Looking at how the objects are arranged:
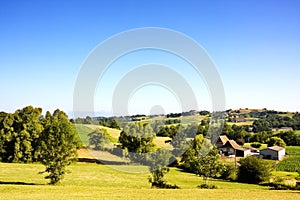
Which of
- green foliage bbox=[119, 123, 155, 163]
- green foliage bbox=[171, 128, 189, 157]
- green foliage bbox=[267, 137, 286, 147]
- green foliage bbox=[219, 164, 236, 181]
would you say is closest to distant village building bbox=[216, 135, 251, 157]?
green foliage bbox=[267, 137, 286, 147]

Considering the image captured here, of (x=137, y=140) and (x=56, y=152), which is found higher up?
(x=137, y=140)

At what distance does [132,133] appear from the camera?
52.7 metres

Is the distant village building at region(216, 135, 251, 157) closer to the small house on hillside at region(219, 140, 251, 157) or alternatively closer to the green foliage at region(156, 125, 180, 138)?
the small house on hillside at region(219, 140, 251, 157)

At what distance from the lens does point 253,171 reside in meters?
44.8

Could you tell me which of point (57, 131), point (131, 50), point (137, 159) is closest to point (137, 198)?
point (131, 50)

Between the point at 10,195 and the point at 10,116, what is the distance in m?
37.8

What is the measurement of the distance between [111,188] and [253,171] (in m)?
23.8

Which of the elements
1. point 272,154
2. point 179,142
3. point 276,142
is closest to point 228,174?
point 179,142

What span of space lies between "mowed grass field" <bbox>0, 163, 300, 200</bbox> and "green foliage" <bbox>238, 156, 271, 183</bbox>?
3.53 m

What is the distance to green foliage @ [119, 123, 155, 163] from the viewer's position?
49156mm

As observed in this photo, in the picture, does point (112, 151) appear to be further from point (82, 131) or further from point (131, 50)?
point (131, 50)

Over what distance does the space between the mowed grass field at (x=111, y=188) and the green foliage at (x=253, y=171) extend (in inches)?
139

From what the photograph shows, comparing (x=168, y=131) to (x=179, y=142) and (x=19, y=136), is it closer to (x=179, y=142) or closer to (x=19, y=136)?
(x=179, y=142)

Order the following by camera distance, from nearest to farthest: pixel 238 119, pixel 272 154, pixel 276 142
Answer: pixel 272 154 < pixel 276 142 < pixel 238 119
